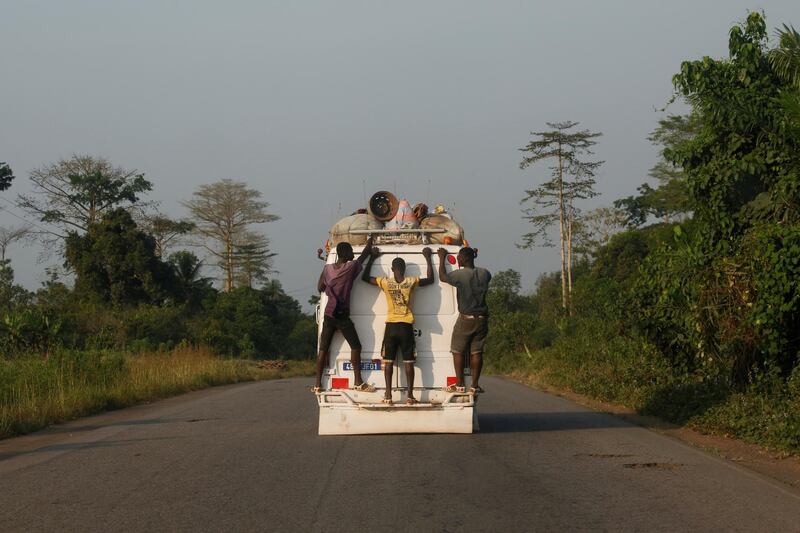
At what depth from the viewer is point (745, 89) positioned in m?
13.2

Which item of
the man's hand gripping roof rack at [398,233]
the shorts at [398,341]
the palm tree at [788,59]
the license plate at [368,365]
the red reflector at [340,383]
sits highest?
the palm tree at [788,59]

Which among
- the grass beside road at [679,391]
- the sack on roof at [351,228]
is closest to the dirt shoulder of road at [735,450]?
the grass beside road at [679,391]

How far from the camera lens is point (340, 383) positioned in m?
11.8

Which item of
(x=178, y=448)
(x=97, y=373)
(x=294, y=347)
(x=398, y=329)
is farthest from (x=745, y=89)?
(x=294, y=347)

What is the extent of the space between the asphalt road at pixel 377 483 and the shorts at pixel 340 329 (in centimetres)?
122

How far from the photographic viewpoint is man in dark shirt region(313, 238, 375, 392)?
11.7 m

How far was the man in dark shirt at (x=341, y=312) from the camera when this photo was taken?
38.3ft

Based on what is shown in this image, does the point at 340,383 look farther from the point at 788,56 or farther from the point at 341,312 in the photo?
the point at 788,56

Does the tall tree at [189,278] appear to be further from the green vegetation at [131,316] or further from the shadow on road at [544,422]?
the shadow on road at [544,422]

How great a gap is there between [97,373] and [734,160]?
45.7 ft

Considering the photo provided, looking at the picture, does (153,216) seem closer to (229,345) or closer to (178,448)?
(229,345)

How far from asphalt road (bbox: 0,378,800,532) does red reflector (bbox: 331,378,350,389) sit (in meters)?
0.71

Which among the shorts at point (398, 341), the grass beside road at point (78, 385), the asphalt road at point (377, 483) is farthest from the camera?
the grass beside road at point (78, 385)

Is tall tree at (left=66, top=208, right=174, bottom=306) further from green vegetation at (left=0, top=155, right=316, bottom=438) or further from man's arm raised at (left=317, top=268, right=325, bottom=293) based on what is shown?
man's arm raised at (left=317, top=268, right=325, bottom=293)
